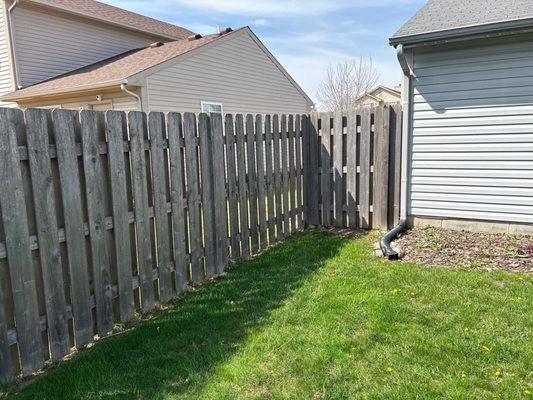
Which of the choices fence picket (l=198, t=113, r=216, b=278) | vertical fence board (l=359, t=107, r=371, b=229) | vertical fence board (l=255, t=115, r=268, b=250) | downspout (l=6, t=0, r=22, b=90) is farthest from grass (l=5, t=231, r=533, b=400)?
downspout (l=6, t=0, r=22, b=90)

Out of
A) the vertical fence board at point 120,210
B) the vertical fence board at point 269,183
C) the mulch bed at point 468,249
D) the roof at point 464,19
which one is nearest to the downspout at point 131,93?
the vertical fence board at point 269,183

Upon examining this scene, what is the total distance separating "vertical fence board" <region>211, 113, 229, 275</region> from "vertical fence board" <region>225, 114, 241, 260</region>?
0.11 meters

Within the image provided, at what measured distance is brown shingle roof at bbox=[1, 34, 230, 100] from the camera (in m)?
11.0

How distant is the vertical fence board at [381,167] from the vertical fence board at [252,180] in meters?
2.07

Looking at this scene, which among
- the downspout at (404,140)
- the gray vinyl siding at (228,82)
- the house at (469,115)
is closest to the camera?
the house at (469,115)

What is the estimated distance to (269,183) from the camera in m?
5.75

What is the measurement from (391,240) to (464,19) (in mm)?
3150

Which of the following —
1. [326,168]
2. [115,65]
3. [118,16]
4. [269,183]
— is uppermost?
[118,16]

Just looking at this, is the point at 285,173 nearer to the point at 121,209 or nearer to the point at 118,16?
the point at 121,209

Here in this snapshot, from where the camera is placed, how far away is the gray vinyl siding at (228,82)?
11758 millimetres

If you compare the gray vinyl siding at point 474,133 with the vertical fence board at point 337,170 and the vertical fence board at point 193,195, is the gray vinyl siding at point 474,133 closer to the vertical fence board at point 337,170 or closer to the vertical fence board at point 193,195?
the vertical fence board at point 337,170

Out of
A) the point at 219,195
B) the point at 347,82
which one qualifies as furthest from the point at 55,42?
the point at 347,82

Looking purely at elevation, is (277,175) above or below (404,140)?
below

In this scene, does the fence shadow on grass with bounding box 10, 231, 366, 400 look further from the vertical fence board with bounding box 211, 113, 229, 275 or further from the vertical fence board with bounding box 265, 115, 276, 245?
the vertical fence board with bounding box 265, 115, 276, 245
